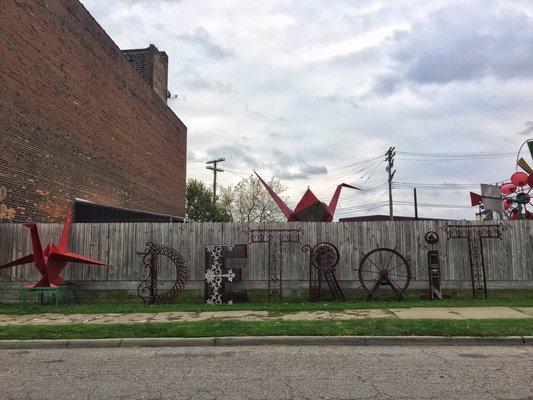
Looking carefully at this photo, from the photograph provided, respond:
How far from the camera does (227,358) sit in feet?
24.9

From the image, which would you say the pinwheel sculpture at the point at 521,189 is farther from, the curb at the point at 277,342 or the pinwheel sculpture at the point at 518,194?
the curb at the point at 277,342

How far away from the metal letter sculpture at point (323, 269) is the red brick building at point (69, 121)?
9.10 metres

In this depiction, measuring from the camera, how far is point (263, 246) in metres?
14.3

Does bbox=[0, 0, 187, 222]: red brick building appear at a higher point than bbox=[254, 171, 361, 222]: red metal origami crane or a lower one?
higher

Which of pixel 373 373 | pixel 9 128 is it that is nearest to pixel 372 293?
pixel 373 373

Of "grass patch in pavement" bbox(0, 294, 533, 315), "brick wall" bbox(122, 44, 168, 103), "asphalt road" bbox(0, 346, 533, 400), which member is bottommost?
"asphalt road" bbox(0, 346, 533, 400)

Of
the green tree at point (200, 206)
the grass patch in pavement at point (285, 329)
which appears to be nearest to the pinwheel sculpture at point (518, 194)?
the grass patch in pavement at point (285, 329)

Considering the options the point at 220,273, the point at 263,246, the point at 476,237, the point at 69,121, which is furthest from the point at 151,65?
the point at 476,237

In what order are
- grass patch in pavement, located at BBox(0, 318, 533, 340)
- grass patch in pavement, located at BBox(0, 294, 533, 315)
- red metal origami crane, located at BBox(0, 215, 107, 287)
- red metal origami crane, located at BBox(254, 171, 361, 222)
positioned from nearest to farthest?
grass patch in pavement, located at BBox(0, 318, 533, 340) → grass patch in pavement, located at BBox(0, 294, 533, 315) → red metal origami crane, located at BBox(0, 215, 107, 287) → red metal origami crane, located at BBox(254, 171, 361, 222)

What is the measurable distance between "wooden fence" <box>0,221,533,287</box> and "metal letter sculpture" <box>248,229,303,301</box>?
0.53 ft

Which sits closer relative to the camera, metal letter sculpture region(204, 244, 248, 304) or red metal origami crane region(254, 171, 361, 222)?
metal letter sculpture region(204, 244, 248, 304)

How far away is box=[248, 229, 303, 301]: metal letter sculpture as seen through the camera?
45.7 ft

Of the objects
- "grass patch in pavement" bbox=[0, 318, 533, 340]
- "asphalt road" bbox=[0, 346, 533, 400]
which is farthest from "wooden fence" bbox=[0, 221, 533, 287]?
"asphalt road" bbox=[0, 346, 533, 400]

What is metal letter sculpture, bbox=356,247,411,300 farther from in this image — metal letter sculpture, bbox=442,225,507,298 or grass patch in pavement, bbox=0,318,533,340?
grass patch in pavement, bbox=0,318,533,340
